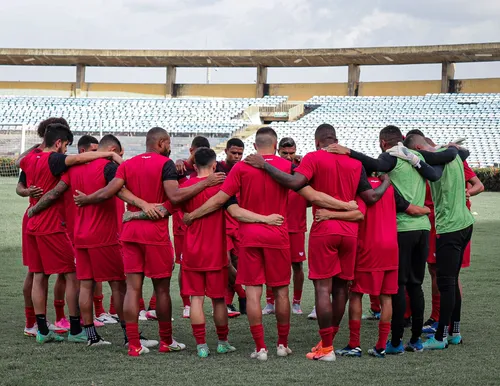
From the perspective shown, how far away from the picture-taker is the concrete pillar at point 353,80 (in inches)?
1978

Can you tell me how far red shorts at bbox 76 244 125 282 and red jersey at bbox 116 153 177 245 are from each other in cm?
34

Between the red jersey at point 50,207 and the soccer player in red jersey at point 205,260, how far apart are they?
4.24ft

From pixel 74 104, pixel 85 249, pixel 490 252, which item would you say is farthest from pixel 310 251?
pixel 74 104

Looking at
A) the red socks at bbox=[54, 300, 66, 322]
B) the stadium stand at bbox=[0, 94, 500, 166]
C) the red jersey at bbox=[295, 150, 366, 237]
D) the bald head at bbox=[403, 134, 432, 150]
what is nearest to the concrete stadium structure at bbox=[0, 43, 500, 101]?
the stadium stand at bbox=[0, 94, 500, 166]

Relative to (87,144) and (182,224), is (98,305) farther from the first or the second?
(87,144)

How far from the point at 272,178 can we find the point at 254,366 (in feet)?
4.96

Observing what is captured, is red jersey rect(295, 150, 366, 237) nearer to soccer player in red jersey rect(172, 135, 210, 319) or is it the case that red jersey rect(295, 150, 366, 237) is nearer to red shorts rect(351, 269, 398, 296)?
red shorts rect(351, 269, 398, 296)

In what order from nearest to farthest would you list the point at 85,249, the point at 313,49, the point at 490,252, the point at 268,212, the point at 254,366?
1. the point at 254,366
2. the point at 268,212
3. the point at 85,249
4. the point at 490,252
5. the point at 313,49

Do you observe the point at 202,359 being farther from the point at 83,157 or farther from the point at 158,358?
the point at 83,157

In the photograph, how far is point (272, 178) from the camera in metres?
6.36

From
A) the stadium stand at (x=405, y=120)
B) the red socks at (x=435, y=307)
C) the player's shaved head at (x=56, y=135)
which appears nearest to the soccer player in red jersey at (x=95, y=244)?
the player's shaved head at (x=56, y=135)

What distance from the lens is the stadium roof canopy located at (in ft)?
152

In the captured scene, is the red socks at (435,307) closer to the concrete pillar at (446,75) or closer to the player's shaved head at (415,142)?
the player's shaved head at (415,142)

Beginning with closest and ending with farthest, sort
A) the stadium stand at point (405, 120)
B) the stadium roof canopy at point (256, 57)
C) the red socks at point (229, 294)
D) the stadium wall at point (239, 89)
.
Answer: the red socks at point (229, 294) < the stadium stand at point (405, 120) < the stadium roof canopy at point (256, 57) < the stadium wall at point (239, 89)
